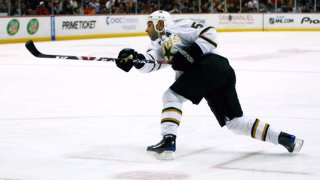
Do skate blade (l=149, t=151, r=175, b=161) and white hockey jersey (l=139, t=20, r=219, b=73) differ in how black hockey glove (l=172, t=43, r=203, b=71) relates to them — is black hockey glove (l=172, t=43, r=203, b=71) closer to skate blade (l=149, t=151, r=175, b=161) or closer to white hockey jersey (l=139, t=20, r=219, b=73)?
white hockey jersey (l=139, t=20, r=219, b=73)

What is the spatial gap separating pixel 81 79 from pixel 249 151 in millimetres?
4884

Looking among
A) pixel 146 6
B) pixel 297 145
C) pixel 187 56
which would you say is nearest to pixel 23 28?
pixel 146 6

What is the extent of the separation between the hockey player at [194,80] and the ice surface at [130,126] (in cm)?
14

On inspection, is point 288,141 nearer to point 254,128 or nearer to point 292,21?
point 254,128

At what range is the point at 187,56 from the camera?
4012 millimetres

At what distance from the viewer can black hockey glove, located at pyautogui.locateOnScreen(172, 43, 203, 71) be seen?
400 centimetres

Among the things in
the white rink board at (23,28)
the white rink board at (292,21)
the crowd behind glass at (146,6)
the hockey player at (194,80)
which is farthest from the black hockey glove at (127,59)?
the white rink board at (292,21)

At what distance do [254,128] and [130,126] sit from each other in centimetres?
139

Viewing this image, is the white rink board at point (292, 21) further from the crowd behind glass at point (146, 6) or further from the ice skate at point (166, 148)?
the ice skate at point (166, 148)

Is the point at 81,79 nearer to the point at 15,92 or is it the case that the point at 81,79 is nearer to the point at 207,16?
the point at 15,92

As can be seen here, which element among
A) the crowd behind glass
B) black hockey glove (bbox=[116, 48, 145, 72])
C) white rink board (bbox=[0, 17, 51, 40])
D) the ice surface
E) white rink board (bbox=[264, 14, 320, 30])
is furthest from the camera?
white rink board (bbox=[264, 14, 320, 30])

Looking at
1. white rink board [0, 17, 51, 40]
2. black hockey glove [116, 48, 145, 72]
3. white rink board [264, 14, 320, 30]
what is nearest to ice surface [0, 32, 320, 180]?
black hockey glove [116, 48, 145, 72]

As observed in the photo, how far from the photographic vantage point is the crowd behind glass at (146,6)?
55.7 feet

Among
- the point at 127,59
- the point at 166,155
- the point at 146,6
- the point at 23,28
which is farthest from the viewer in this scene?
the point at 146,6
